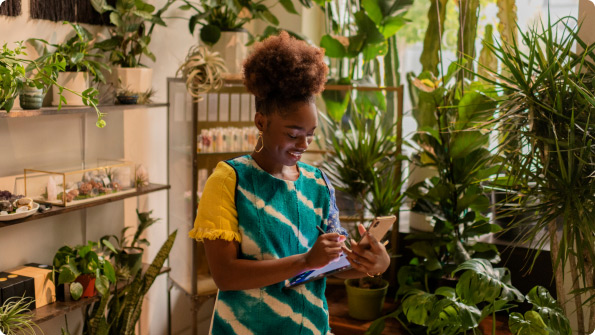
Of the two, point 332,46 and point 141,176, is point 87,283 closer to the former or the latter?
point 141,176

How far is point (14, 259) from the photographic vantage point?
2.84 m

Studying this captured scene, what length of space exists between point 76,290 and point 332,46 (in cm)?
221

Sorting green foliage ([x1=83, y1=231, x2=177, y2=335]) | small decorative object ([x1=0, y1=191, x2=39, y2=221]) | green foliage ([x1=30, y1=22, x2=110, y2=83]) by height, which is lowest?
green foliage ([x1=83, y1=231, x2=177, y2=335])

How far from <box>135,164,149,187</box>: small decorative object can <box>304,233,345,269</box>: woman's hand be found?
201 cm

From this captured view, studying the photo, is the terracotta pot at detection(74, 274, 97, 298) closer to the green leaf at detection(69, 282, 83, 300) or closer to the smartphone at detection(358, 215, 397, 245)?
the green leaf at detection(69, 282, 83, 300)

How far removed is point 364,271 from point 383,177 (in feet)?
7.51

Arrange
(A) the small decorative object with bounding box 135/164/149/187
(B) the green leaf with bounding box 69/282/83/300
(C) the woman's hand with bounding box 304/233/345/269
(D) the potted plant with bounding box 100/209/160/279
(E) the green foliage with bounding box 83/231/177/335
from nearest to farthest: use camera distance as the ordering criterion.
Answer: (C) the woman's hand with bounding box 304/233/345/269
(B) the green leaf with bounding box 69/282/83/300
(E) the green foliage with bounding box 83/231/177/335
(D) the potted plant with bounding box 100/209/160/279
(A) the small decorative object with bounding box 135/164/149/187

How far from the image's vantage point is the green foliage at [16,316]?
246 centimetres

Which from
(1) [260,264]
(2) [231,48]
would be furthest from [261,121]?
A: (2) [231,48]

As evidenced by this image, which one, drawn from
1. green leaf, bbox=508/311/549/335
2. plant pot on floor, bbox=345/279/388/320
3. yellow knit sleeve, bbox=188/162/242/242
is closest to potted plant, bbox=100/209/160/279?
plant pot on floor, bbox=345/279/388/320

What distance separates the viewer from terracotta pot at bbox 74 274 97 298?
2.87 m

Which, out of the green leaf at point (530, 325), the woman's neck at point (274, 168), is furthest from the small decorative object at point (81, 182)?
the green leaf at point (530, 325)

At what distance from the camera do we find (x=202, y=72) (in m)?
3.53

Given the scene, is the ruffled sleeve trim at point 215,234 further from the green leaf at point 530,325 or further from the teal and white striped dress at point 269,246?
the green leaf at point 530,325
